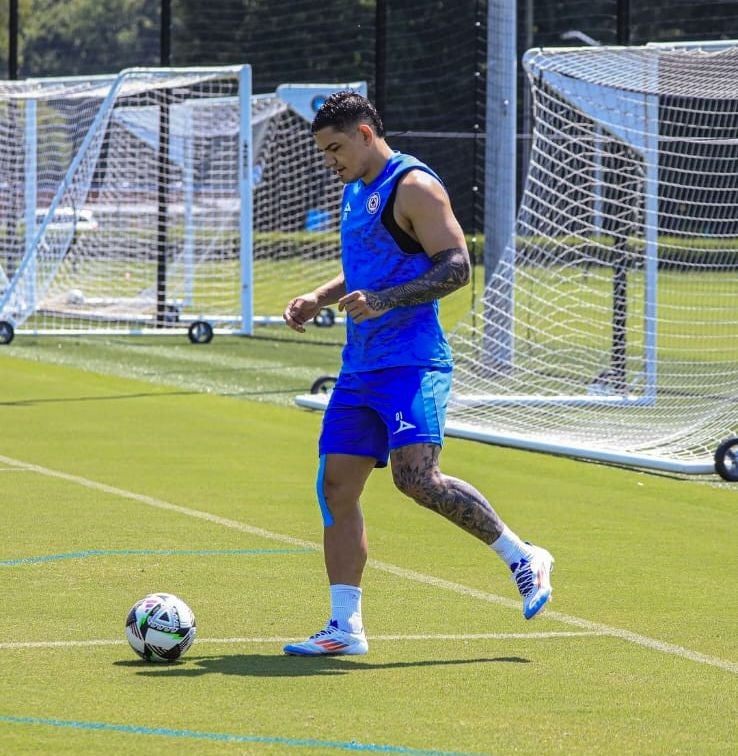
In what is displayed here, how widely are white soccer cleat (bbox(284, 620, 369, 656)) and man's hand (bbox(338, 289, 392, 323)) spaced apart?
1134mm

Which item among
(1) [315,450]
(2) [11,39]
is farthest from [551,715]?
(2) [11,39]

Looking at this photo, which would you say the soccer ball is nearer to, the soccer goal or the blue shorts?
the blue shorts

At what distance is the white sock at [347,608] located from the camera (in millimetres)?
6555

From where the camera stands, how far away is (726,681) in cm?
620

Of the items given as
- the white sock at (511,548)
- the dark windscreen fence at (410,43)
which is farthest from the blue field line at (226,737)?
the dark windscreen fence at (410,43)

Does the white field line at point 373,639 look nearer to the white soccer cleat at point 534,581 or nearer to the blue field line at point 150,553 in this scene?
the white soccer cleat at point 534,581

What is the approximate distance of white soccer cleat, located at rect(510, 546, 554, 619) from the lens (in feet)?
21.9

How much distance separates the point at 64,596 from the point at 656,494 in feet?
15.0

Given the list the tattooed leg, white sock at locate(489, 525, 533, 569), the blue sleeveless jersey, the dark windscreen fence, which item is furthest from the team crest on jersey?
the dark windscreen fence

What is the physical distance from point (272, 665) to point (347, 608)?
1.27ft

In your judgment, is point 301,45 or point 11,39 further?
point 301,45

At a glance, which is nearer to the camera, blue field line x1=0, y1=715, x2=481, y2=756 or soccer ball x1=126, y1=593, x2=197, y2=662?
blue field line x1=0, y1=715, x2=481, y2=756

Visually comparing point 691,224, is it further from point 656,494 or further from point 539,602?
point 539,602

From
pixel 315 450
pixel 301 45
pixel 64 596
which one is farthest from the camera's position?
pixel 301 45
